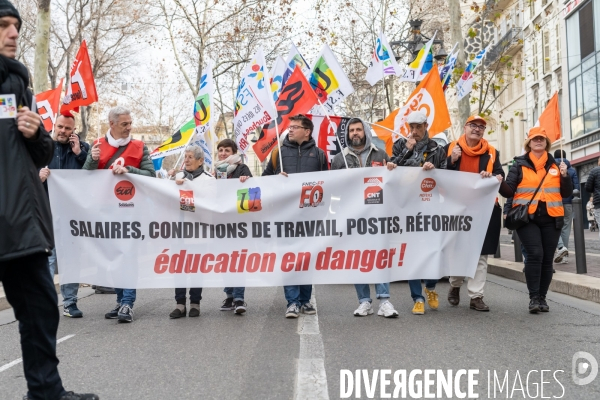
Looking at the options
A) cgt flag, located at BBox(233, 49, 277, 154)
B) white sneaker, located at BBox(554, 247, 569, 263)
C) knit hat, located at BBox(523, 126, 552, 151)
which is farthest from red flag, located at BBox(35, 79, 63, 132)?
white sneaker, located at BBox(554, 247, 569, 263)

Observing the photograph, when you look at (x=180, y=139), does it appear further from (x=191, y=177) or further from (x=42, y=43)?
(x=42, y=43)

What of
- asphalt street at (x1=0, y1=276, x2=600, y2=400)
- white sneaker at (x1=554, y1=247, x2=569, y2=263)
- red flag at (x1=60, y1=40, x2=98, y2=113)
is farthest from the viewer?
white sneaker at (x1=554, y1=247, x2=569, y2=263)

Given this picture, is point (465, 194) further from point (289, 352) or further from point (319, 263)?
point (289, 352)

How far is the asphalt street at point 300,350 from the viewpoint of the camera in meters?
4.41

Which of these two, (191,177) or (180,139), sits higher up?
(180,139)

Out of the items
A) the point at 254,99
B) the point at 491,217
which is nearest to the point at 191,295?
the point at 254,99

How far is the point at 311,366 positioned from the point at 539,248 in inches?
141

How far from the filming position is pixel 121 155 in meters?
7.64

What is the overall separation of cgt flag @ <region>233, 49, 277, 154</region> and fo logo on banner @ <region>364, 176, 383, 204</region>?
191 centimetres

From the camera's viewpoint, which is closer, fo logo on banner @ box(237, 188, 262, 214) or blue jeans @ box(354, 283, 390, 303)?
blue jeans @ box(354, 283, 390, 303)

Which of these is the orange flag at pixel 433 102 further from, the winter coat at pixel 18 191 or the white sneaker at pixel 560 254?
the winter coat at pixel 18 191

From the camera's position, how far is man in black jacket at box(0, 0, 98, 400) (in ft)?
11.4

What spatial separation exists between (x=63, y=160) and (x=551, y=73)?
32.5 m

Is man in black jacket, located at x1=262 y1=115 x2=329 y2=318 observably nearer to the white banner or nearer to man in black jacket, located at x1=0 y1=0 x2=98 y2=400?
the white banner
